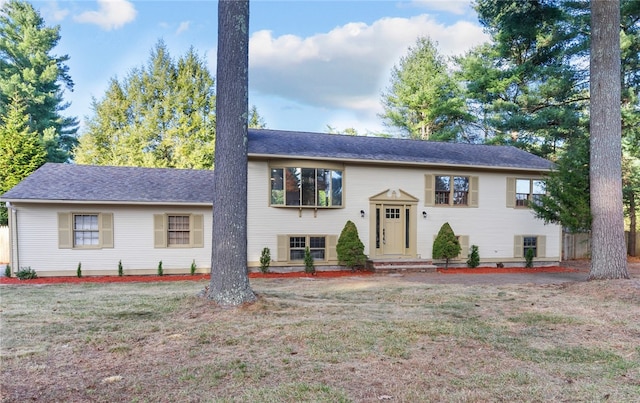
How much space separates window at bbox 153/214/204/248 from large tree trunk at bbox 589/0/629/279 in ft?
36.6

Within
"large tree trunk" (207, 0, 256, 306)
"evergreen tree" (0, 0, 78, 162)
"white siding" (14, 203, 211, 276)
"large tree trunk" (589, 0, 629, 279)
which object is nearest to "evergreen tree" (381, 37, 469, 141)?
"large tree trunk" (589, 0, 629, 279)

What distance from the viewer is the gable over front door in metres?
13.5

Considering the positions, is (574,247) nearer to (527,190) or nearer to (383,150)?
(527,190)

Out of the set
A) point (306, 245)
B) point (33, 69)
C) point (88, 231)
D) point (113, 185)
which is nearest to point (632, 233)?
point (306, 245)

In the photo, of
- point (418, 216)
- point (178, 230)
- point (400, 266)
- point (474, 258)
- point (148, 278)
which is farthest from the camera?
point (474, 258)

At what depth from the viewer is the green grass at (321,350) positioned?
3191 millimetres

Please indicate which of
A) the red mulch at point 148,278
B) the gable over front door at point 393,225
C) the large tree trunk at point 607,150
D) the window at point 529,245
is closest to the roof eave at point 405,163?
the gable over front door at point 393,225

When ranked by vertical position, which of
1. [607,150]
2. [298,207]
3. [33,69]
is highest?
[33,69]

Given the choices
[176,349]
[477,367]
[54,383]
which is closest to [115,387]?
[54,383]

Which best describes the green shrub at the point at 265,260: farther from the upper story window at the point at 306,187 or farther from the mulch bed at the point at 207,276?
the upper story window at the point at 306,187

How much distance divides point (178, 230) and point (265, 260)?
300 cm

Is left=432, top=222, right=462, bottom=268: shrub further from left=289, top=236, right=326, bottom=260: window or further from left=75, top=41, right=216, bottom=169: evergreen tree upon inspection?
left=75, top=41, right=216, bottom=169: evergreen tree

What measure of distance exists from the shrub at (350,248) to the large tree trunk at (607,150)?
6350 millimetres

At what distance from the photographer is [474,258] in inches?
555
